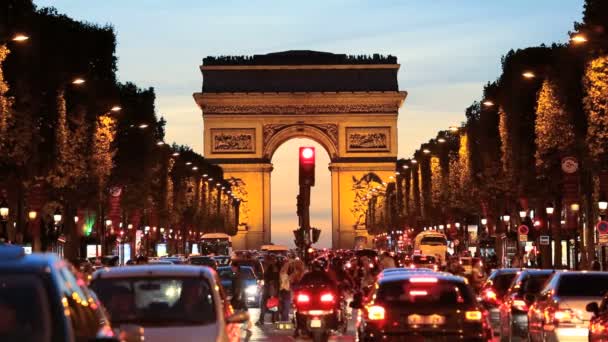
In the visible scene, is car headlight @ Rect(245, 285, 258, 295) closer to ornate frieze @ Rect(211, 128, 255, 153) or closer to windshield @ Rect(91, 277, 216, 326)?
windshield @ Rect(91, 277, 216, 326)

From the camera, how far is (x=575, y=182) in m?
55.3

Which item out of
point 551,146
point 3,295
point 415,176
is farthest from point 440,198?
point 3,295

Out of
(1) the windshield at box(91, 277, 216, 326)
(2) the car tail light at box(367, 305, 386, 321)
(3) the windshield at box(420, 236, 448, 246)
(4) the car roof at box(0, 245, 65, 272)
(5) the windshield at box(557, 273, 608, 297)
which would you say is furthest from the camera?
(3) the windshield at box(420, 236, 448, 246)

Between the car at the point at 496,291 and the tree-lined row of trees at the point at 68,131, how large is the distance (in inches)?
607

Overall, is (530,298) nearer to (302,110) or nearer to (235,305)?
(235,305)

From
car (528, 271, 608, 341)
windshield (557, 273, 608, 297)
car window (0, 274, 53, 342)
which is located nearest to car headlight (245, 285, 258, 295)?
car (528, 271, 608, 341)

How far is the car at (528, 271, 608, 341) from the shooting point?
22.7 meters

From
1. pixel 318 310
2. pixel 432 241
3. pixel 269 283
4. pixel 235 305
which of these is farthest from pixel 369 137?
pixel 235 305

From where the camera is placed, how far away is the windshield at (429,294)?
1922 centimetres

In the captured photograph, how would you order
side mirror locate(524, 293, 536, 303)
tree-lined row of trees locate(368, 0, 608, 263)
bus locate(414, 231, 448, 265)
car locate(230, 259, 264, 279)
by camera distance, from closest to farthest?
side mirror locate(524, 293, 536, 303), tree-lined row of trees locate(368, 0, 608, 263), car locate(230, 259, 264, 279), bus locate(414, 231, 448, 265)

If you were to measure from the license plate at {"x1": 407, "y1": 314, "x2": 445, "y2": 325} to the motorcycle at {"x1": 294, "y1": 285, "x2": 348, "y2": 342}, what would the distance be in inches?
388

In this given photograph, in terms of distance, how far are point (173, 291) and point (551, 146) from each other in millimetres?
41981

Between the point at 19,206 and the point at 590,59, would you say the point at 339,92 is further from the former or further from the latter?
the point at 590,59

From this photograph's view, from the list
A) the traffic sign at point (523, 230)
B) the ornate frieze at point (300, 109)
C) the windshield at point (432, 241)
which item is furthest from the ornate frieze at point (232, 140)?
the traffic sign at point (523, 230)
